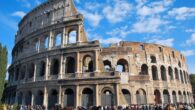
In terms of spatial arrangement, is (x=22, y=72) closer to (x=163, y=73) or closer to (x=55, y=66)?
(x=55, y=66)

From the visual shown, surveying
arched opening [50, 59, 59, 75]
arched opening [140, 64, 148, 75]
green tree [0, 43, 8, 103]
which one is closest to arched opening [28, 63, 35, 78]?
arched opening [50, 59, 59, 75]

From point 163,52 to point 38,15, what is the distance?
20.1m

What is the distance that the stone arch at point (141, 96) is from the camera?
28.8 m

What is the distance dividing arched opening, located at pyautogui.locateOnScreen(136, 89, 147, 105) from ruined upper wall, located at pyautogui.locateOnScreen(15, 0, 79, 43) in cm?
1251

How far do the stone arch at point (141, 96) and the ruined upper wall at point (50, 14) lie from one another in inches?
492

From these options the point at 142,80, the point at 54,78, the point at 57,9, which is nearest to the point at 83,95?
the point at 54,78

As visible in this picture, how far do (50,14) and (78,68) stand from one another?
9.80 meters

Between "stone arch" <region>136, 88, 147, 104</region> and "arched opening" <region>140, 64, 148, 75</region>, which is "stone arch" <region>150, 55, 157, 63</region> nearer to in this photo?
"arched opening" <region>140, 64, 148, 75</region>

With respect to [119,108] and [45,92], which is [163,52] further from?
[45,92]

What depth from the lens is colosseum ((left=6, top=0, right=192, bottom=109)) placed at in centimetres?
2603

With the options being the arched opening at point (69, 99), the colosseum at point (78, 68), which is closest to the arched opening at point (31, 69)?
the colosseum at point (78, 68)

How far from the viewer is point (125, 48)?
30.5 meters

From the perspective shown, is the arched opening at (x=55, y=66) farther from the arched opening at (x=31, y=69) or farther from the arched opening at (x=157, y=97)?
the arched opening at (x=157, y=97)

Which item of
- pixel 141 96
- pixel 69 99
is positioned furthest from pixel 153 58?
pixel 69 99
